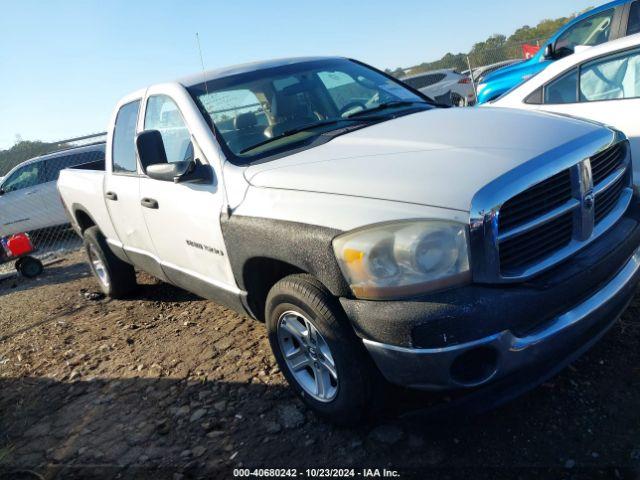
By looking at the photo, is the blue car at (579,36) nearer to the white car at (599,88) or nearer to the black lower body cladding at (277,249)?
the white car at (599,88)

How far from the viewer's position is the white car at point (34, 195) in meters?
10.4

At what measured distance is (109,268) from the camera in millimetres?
5324

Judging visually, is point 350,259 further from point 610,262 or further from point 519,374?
point 610,262

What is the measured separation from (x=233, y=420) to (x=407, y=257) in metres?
1.58

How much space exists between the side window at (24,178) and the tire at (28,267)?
319cm

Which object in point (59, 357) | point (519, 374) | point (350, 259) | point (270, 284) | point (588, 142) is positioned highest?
point (588, 142)

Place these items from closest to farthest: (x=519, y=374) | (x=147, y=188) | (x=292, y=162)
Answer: (x=519, y=374), (x=292, y=162), (x=147, y=188)

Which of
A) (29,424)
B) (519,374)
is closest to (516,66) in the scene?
(519,374)

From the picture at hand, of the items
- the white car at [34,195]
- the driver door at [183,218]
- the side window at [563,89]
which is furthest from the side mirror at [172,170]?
the white car at [34,195]

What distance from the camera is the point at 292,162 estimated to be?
9.05 ft

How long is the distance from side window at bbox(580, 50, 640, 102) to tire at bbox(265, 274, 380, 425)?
3.43 m

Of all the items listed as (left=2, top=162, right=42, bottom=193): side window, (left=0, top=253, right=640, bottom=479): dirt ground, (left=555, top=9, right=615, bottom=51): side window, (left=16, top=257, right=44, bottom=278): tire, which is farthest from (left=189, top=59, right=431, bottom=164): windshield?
(left=2, top=162, right=42, bottom=193): side window

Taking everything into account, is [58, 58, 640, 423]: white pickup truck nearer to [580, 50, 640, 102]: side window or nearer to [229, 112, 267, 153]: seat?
[229, 112, 267, 153]: seat

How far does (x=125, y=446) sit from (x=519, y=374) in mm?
2168
